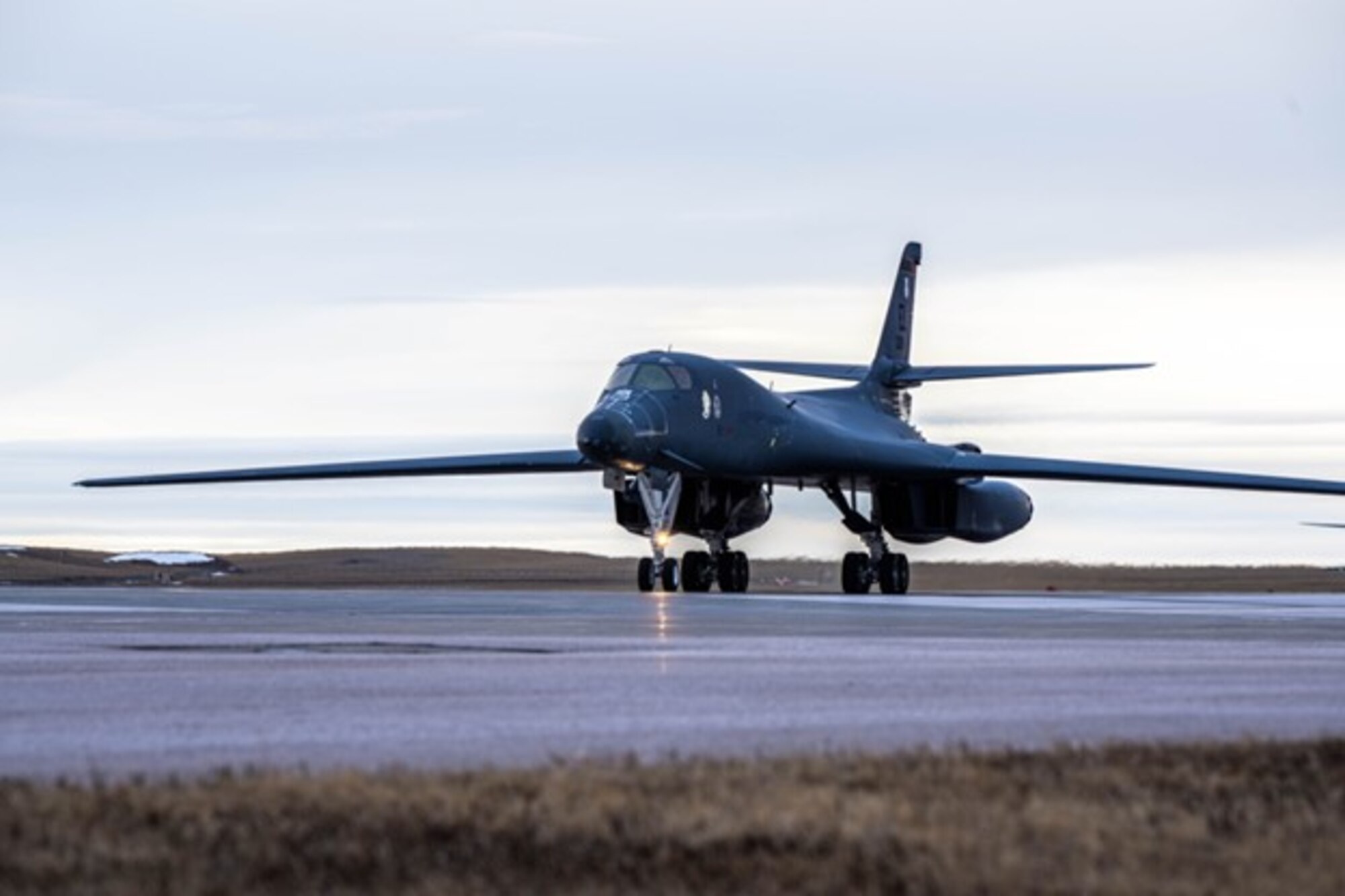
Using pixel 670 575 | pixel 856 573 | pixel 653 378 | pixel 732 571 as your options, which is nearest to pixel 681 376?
pixel 653 378

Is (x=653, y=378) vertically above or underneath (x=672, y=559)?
above

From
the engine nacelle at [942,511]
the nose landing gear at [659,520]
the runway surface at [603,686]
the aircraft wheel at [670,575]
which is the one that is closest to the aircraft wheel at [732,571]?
the nose landing gear at [659,520]

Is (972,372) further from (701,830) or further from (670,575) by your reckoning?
(701,830)

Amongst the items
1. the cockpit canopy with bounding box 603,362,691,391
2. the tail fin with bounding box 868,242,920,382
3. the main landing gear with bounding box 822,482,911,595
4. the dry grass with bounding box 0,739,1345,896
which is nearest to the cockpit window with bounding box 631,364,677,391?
the cockpit canopy with bounding box 603,362,691,391

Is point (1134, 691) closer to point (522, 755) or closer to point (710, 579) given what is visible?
point (522, 755)

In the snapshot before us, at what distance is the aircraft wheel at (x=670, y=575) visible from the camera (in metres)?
41.2

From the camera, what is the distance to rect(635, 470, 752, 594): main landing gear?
4156 cm

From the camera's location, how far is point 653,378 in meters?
41.9

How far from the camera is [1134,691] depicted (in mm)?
12633

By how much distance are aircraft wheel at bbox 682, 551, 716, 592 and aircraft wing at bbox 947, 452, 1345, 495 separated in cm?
552

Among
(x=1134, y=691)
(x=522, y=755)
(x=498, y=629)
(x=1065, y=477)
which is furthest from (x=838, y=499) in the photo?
(x=522, y=755)

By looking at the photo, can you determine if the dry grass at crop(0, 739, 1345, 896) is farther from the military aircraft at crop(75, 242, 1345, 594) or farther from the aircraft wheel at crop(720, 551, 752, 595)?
the aircraft wheel at crop(720, 551, 752, 595)

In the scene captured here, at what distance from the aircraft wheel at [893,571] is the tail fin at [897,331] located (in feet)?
18.8

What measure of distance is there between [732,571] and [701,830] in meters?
38.2
